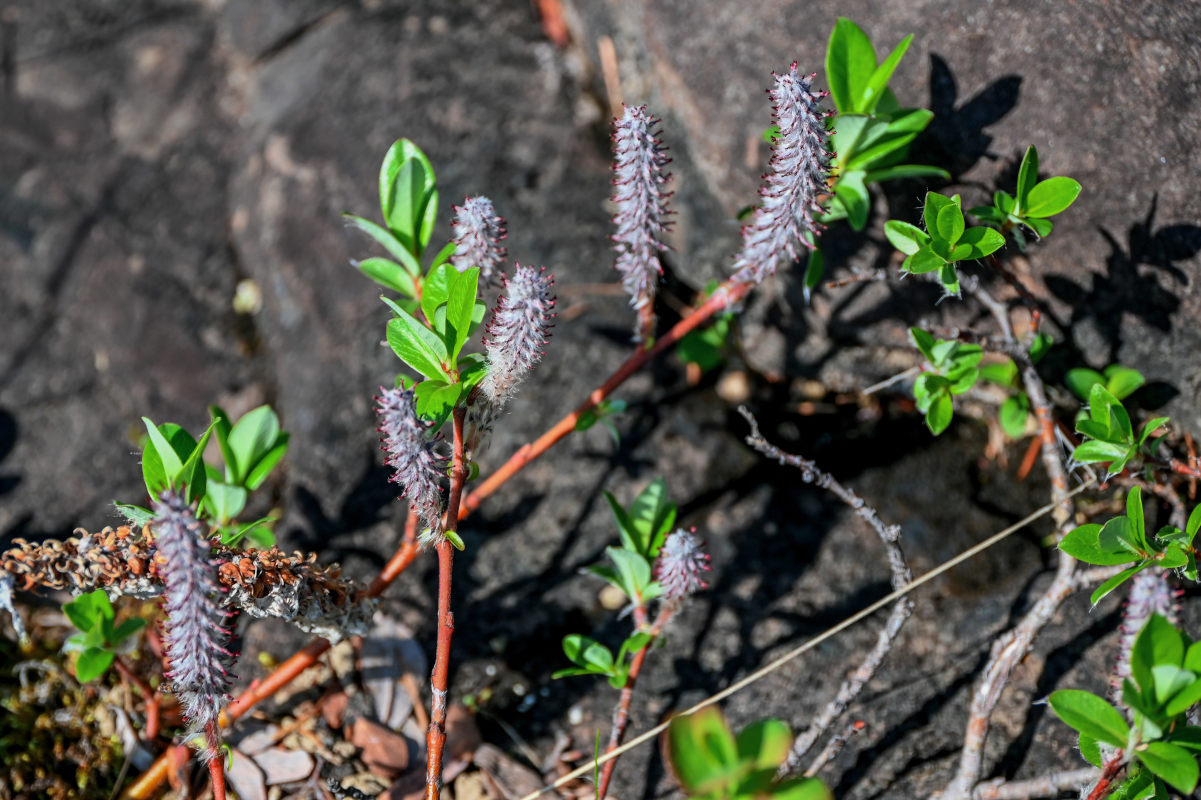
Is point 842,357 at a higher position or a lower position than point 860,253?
lower

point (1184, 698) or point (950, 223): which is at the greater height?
point (950, 223)

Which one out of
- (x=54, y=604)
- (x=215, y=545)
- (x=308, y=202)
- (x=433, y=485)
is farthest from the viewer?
(x=308, y=202)

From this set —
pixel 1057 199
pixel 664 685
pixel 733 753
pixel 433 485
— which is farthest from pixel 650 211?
pixel 664 685

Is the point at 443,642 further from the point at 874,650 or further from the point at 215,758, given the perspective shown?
the point at 874,650

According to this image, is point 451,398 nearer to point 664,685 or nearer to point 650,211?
point 650,211

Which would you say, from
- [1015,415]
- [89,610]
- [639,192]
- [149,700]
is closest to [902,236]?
[639,192]

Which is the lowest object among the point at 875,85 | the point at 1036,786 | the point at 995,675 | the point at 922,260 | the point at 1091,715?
the point at 1036,786
